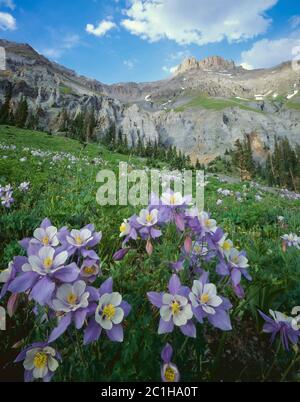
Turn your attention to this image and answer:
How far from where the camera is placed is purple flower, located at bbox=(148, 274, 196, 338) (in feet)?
4.54

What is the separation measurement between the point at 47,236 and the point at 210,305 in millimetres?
963

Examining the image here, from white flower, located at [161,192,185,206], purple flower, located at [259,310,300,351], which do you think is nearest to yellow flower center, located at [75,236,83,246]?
white flower, located at [161,192,185,206]

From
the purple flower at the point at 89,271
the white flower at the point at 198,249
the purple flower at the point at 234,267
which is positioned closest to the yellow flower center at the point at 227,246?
the purple flower at the point at 234,267

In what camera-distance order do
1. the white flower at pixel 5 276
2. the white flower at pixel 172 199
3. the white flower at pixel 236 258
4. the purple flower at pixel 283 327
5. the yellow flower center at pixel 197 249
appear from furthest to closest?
the yellow flower center at pixel 197 249, the white flower at pixel 172 199, the white flower at pixel 236 258, the purple flower at pixel 283 327, the white flower at pixel 5 276

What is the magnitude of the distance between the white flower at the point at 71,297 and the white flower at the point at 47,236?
0.35 meters

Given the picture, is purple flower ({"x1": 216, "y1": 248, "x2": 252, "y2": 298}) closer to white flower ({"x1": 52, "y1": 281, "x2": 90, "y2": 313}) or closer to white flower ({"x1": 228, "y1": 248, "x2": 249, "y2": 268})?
white flower ({"x1": 228, "y1": 248, "x2": 249, "y2": 268})

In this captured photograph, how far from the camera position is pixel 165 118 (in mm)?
196500

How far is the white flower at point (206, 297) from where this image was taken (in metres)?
1.41

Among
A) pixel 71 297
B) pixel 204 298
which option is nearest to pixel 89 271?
pixel 71 297

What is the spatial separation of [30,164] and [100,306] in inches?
359

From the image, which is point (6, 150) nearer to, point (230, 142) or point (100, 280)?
point (100, 280)

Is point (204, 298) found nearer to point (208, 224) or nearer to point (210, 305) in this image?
point (210, 305)

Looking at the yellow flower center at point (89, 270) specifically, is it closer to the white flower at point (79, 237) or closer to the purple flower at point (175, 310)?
the white flower at point (79, 237)
